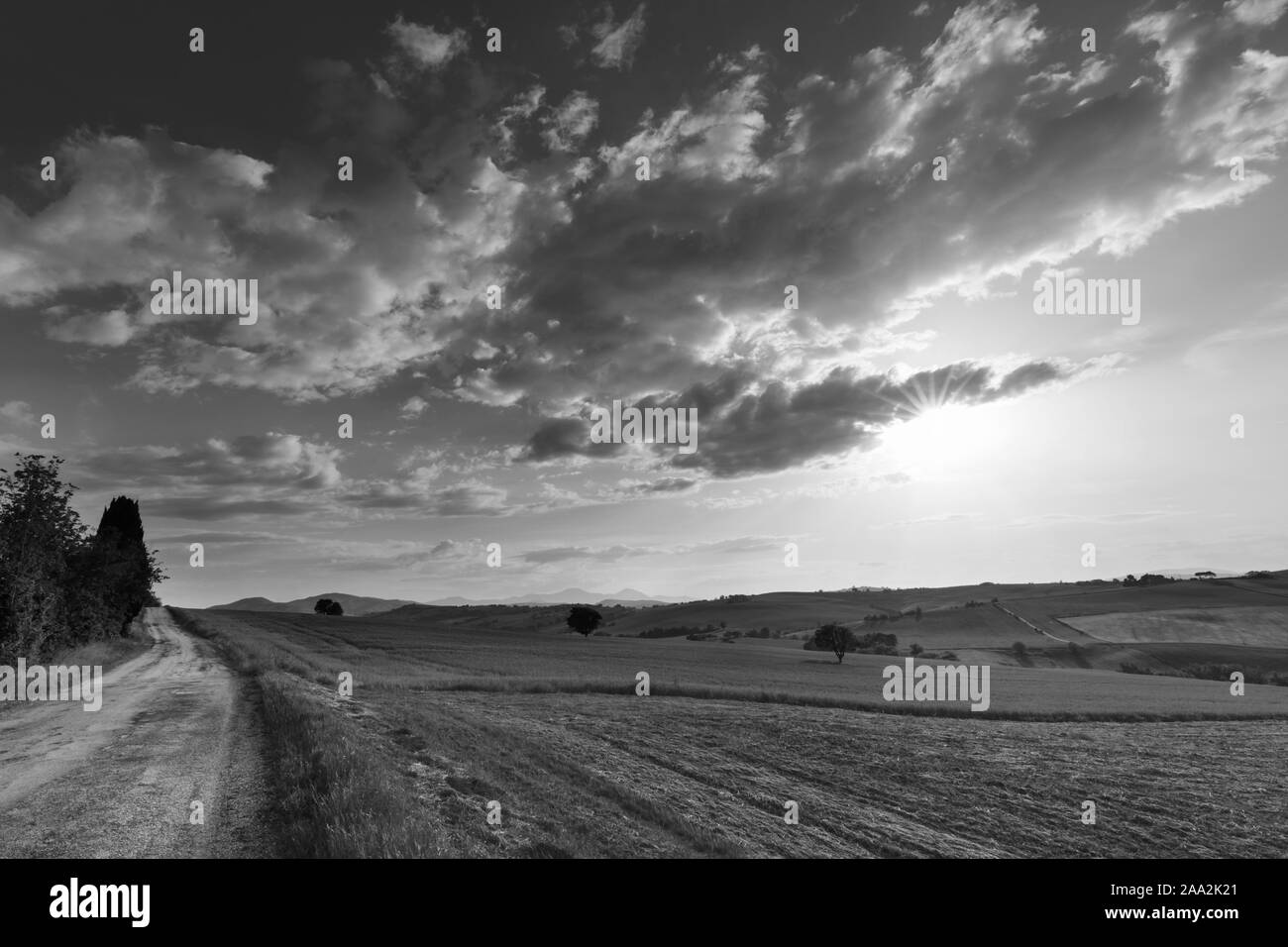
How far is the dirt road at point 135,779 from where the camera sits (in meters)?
10.4

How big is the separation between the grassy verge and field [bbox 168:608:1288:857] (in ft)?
0.21

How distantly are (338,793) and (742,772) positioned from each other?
507 inches

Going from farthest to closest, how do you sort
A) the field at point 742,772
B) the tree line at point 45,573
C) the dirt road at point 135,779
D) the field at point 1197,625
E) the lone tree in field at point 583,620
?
the lone tree in field at point 583,620 → the field at point 1197,625 → the tree line at point 45,573 → the field at point 742,772 → the dirt road at point 135,779

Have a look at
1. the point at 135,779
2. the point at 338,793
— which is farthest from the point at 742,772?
the point at 135,779

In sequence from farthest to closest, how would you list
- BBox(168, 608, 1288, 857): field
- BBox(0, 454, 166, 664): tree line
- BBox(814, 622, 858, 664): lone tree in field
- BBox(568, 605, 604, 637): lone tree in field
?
BBox(568, 605, 604, 637): lone tree in field
BBox(814, 622, 858, 664): lone tree in field
BBox(0, 454, 166, 664): tree line
BBox(168, 608, 1288, 857): field

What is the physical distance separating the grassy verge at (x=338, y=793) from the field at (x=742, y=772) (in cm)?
6

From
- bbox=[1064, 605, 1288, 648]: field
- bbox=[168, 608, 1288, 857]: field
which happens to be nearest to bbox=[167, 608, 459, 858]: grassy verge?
bbox=[168, 608, 1288, 857]: field

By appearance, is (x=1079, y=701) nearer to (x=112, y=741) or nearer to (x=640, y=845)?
(x=640, y=845)

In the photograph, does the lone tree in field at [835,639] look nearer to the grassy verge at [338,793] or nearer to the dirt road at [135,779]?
the dirt road at [135,779]

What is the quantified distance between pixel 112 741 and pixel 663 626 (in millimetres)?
152183

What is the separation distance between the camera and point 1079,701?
46.5 m

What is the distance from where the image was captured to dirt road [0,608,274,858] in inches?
410

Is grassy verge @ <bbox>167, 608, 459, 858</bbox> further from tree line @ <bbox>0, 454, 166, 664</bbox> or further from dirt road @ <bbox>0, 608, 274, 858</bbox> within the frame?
tree line @ <bbox>0, 454, 166, 664</bbox>

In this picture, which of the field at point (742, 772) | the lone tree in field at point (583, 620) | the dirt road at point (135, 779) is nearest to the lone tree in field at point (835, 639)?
the field at point (742, 772)
